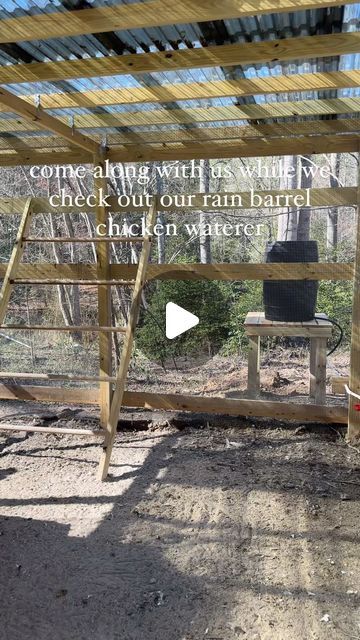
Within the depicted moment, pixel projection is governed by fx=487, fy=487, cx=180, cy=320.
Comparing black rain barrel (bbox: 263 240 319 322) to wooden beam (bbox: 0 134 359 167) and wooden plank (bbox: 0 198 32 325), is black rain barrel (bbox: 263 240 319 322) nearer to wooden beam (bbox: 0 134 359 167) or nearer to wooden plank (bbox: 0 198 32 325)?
wooden beam (bbox: 0 134 359 167)

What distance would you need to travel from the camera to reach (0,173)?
1005 cm

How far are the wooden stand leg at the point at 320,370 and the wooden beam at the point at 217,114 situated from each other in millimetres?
Result: 1730

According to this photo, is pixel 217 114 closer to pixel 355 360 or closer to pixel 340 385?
pixel 355 360

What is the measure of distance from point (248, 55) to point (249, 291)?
3.88 meters

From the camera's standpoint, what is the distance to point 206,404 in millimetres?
3977

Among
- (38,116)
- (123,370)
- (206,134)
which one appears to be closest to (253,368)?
(123,370)

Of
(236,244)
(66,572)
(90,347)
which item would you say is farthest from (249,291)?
(66,572)

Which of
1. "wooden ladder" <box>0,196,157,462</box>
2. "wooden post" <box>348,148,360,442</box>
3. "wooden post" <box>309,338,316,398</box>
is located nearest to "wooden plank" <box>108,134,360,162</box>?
"wooden ladder" <box>0,196,157,462</box>

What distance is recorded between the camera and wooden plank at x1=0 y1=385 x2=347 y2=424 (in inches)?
152

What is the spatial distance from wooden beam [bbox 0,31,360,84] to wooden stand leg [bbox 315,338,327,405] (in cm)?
231

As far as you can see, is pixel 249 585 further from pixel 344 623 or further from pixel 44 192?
pixel 44 192

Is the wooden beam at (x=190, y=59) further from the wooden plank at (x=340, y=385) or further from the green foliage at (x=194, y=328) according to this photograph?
the green foliage at (x=194, y=328)

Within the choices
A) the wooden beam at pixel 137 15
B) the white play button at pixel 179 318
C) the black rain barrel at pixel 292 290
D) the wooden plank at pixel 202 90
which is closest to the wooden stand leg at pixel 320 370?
the black rain barrel at pixel 292 290

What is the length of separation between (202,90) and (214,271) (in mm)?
1344
